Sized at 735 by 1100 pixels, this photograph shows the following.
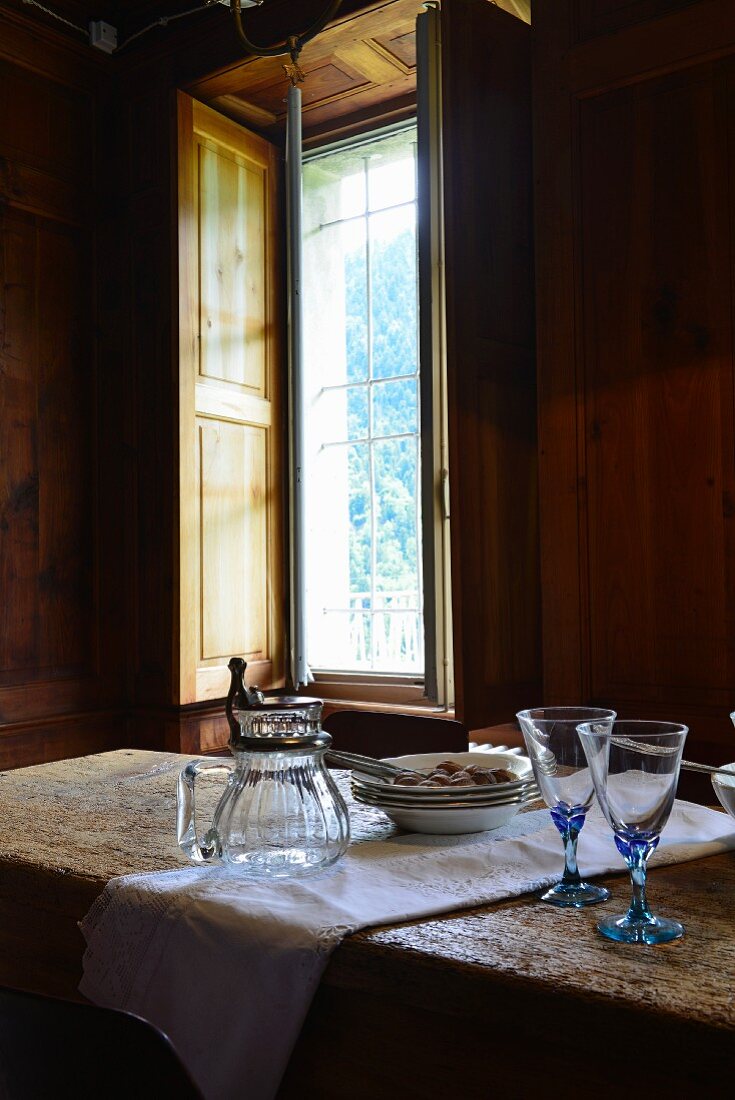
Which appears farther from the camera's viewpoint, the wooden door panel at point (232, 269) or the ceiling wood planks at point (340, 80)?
the wooden door panel at point (232, 269)

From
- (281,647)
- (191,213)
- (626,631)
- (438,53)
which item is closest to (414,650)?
(281,647)

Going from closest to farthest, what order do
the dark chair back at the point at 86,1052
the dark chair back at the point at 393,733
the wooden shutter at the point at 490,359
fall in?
the dark chair back at the point at 86,1052, the dark chair back at the point at 393,733, the wooden shutter at the point at 490,359

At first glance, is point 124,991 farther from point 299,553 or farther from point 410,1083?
point 299,553

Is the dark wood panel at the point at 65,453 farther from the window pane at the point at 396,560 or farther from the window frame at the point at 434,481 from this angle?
the window frame at the point at 434,481

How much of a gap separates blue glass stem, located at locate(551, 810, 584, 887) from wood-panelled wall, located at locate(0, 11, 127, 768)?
266 centimetres

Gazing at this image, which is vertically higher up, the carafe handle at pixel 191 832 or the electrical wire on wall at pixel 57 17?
the electrical wire on wall at pixel 57 17

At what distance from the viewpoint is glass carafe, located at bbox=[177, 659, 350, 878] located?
0.93 m

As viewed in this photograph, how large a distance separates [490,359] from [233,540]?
4.41 ft

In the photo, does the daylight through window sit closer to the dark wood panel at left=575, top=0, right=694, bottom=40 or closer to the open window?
the open window

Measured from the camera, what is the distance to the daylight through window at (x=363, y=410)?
12.2ft

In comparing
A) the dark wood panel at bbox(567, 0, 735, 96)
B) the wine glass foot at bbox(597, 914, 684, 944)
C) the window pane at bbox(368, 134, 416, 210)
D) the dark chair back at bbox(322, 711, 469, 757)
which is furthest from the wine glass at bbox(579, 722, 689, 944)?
the window pane at bbox(368, 134, 416, 210)

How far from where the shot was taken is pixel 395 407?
12.3 feet

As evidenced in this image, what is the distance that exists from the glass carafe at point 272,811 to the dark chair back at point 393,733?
87cm

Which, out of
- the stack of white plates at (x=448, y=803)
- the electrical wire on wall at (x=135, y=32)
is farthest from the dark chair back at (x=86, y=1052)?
the electrical wire on wall at (x=135, y=32)
